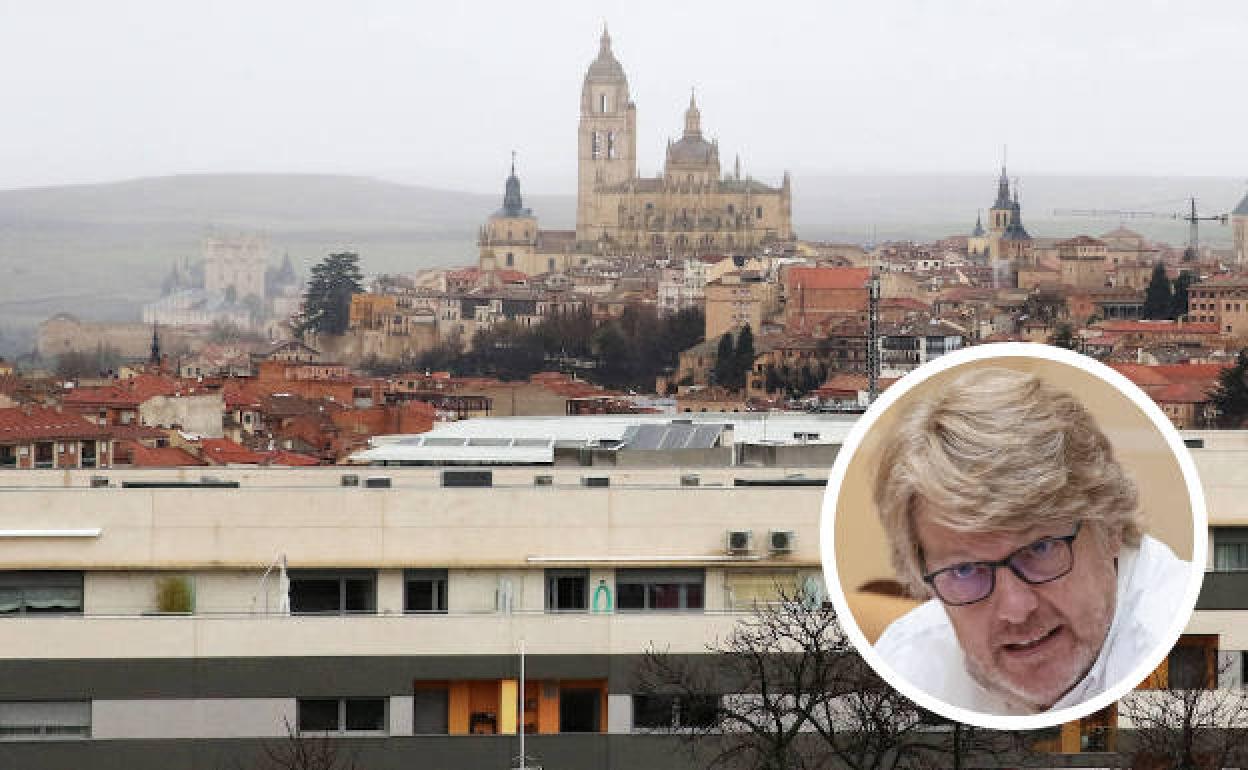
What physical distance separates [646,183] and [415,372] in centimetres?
5801

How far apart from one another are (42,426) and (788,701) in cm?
3716

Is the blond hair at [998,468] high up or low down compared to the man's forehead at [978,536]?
up

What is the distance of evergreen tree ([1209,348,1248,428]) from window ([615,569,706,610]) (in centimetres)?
5925

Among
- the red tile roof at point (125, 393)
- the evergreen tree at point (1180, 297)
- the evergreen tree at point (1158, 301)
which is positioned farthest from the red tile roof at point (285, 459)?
the evergreen tree at point (1158, 301)

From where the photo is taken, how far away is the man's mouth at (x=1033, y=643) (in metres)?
4.18

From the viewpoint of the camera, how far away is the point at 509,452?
18.3m

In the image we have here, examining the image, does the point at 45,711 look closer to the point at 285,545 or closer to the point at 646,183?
the point at 285,545

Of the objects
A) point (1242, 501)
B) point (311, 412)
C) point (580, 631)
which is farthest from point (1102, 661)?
point (311, 412)

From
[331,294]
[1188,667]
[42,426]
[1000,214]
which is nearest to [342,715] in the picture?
[1188,667]

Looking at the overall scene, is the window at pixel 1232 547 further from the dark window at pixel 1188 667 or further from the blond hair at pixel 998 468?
A: the blond hair at pixel 998 468

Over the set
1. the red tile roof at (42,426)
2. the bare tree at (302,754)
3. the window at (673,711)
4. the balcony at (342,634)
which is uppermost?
the balcony at (342,634)

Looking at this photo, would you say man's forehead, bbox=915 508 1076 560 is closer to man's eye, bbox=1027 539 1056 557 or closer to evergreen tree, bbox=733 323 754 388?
man's eye, bbox=1027 539 1056 557

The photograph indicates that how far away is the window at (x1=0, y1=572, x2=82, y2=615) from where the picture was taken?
11305 millimetres

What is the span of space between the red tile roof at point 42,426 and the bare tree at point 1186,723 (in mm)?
33746
